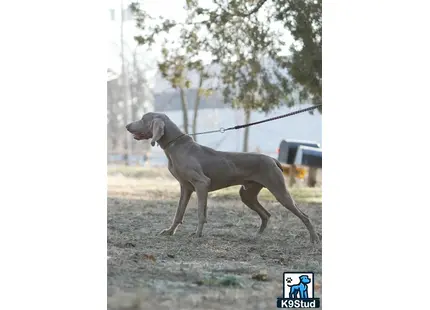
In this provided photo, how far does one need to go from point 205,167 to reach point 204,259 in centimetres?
85

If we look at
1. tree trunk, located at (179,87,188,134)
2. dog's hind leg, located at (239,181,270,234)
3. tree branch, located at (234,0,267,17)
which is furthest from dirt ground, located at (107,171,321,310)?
tree trunk, located at (179,87,188,134)

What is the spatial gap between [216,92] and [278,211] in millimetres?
1464

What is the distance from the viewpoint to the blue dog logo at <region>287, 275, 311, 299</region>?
152 inches

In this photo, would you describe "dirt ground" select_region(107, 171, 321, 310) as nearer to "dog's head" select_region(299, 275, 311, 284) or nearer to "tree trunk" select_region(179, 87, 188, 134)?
"dog's head" select_region(299, 275, 311, 284)

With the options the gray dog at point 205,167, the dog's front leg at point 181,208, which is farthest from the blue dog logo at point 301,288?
the dog's front leg at point 181,208

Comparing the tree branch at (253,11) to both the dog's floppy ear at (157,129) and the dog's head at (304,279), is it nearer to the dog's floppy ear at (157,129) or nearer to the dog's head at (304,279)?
the dog's floppy ear at (157,129)

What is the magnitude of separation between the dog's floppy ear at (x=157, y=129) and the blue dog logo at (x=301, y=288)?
1.45 meters

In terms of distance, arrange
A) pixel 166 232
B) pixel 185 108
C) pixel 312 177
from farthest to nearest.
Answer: pixel 312 177 → pixel 185 108 → pixel 166 232

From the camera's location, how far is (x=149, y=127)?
4.95 m

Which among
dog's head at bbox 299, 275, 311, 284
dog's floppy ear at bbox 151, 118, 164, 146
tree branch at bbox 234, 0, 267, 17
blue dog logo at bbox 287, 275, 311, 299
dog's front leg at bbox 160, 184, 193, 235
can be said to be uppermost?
tree branch at bbox 234, 0, 267, 17

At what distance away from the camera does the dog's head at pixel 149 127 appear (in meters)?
4.90

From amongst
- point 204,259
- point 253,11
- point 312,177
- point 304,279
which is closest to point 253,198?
point 204,259

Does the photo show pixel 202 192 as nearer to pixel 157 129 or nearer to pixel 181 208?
pixel 181 208

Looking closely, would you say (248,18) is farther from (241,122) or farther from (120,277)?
(120,277)
